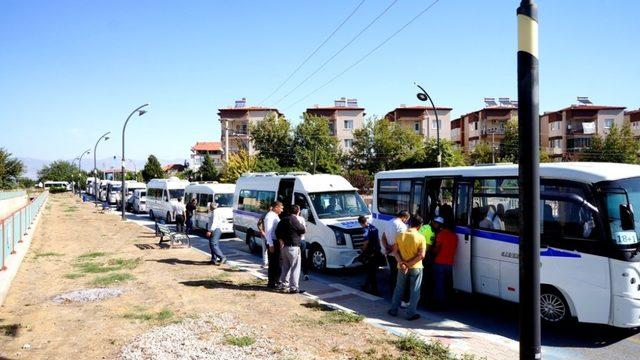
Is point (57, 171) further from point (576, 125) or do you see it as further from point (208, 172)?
point (576, 125)

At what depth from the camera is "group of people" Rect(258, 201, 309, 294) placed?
32.0ft

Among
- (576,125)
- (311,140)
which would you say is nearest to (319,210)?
(311,140)

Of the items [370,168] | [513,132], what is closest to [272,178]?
[370,168]

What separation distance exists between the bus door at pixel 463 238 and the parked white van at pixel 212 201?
12877mm

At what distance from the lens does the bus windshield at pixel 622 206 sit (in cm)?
661

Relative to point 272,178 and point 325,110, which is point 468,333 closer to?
point 272,178

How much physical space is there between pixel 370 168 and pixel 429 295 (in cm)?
4643

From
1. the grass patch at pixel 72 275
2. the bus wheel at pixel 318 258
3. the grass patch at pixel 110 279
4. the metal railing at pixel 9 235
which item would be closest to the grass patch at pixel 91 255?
the metal railing at pixel 9 235

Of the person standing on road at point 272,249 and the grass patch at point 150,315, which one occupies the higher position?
the person standing on road at point 272,249

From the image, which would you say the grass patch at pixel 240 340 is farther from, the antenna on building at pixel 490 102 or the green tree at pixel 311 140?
the antenna on building at pixel 490 102

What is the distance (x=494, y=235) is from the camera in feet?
27.1

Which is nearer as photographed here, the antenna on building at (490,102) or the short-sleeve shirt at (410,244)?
the short-sleeve shirt at (410,244)

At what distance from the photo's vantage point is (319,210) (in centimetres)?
1280

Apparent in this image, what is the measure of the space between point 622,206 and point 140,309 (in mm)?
8180
